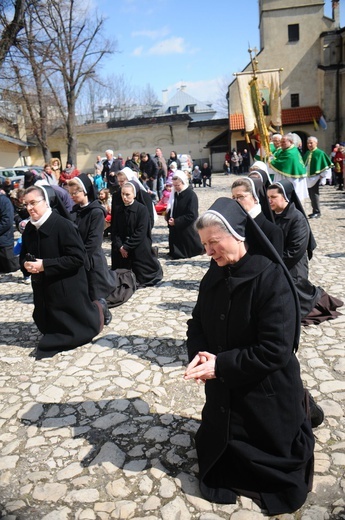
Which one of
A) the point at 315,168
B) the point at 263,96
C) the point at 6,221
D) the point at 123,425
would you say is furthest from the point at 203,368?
the point at 263,96

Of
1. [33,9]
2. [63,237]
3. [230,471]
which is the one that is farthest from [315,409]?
[33,9]

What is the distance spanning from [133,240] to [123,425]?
4062 mm

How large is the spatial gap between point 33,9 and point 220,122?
23127 millimetres

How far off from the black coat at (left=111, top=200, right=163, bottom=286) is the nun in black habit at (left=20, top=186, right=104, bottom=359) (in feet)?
7.12

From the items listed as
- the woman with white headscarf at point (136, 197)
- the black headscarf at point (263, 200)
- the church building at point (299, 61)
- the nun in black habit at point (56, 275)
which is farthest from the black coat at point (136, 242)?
the church building at point (299, 61)

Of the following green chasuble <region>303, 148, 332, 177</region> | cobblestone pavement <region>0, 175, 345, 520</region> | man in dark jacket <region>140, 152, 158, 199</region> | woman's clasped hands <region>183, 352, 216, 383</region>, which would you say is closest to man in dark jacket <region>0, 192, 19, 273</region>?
cobblestone pavement <region>0, 175, 345, 520</region>

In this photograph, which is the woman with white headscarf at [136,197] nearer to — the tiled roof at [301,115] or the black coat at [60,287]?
the black coat at [60,287]

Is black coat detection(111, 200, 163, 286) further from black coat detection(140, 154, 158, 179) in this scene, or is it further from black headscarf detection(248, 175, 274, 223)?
black coat detection(140, 154, 158, 179)

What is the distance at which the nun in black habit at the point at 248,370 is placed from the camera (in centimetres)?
240

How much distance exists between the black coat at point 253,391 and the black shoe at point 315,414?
478 millimetres

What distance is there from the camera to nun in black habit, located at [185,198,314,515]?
94.5 inches

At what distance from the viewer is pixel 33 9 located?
57.2 feet

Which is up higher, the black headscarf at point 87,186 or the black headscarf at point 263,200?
the black headscarf at point 87,186

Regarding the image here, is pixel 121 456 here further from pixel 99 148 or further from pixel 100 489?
pixel 99 148
